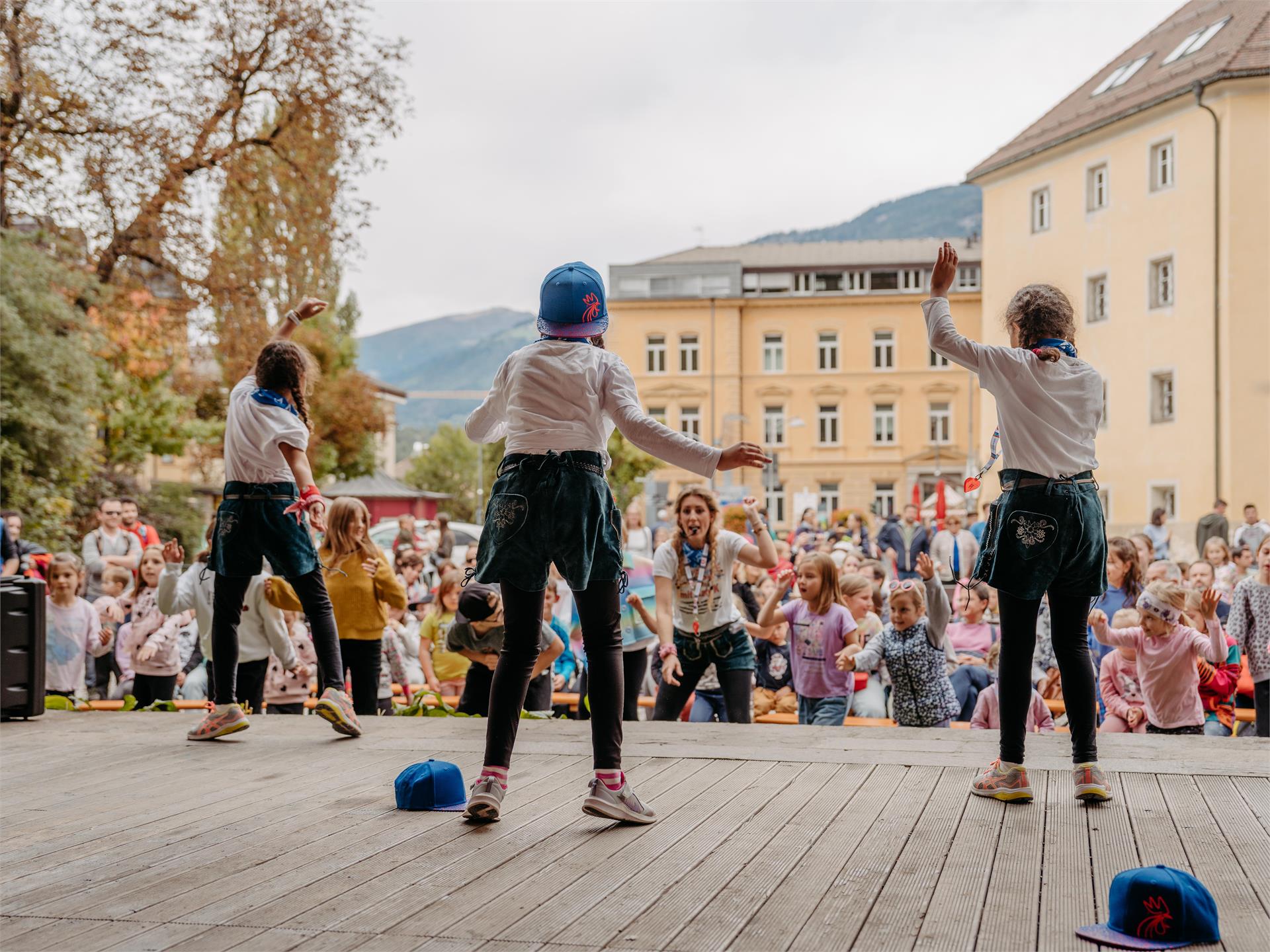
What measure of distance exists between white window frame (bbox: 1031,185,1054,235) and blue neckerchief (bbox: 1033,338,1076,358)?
132 feet

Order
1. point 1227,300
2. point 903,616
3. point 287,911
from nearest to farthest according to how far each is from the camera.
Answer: point 287,911
point 903,616
point 1227,300

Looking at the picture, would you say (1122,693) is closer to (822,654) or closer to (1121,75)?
(822,654)

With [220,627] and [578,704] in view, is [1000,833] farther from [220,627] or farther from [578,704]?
[578,704]

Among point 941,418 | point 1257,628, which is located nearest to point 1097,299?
point 941,418

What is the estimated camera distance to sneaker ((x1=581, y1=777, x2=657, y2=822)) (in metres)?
4.44

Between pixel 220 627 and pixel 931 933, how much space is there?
4.19 m

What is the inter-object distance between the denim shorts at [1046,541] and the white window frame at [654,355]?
6767cm

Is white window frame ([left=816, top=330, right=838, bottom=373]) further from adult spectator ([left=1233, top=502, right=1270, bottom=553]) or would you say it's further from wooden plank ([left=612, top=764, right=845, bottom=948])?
wooden plank ([left=612, top=764, right=845, bottom=948])

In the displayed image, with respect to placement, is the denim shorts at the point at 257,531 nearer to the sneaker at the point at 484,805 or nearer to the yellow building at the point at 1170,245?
the sneaker at the point at 484,805

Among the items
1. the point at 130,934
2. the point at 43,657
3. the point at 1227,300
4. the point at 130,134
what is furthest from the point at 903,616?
the point at 1227,300

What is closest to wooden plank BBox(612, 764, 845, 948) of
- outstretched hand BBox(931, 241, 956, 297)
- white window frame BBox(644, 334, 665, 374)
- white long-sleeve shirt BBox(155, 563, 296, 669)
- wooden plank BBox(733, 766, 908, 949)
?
wooden plank BBox(733, 766, 908, 949)

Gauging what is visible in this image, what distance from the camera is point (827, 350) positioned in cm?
7294

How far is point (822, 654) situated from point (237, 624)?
366 centimetres

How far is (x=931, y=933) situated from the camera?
314 centimetres
